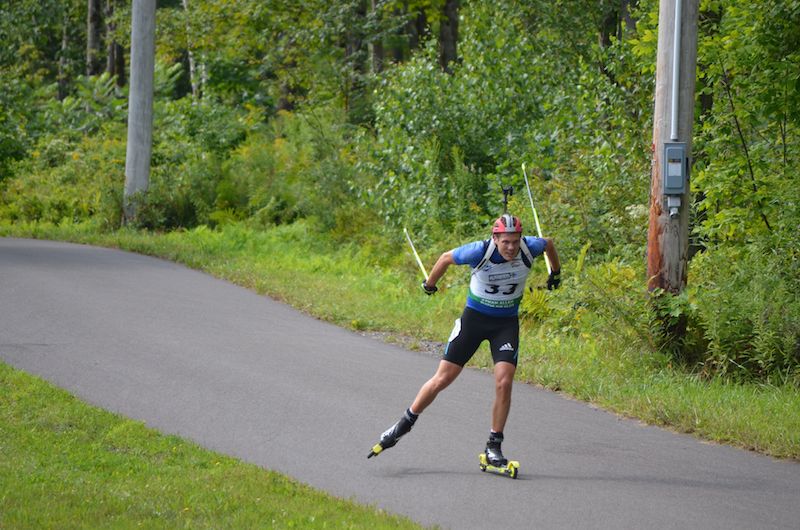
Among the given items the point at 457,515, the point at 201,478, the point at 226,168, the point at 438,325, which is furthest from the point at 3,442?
the point at 226,168

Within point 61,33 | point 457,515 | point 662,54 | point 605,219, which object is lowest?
point 457,515

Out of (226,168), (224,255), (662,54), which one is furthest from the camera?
(226,168)

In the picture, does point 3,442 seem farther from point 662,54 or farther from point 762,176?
point 762,176

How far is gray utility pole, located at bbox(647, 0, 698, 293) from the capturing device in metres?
11.5

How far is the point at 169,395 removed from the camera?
35.1ft

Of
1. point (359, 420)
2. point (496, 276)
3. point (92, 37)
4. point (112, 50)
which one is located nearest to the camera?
point (496, 276)

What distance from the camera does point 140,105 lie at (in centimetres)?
2434

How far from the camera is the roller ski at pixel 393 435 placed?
8.86m

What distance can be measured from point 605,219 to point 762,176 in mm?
2933

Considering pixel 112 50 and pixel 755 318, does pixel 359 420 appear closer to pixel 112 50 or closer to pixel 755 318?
pixel 755 318

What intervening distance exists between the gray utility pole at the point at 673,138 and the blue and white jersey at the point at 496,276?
306 cm

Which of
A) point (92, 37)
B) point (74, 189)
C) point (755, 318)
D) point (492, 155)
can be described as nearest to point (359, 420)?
point (755, 318)

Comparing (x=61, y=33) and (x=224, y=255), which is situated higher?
(x=61, y=33)

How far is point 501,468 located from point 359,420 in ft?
6.22
